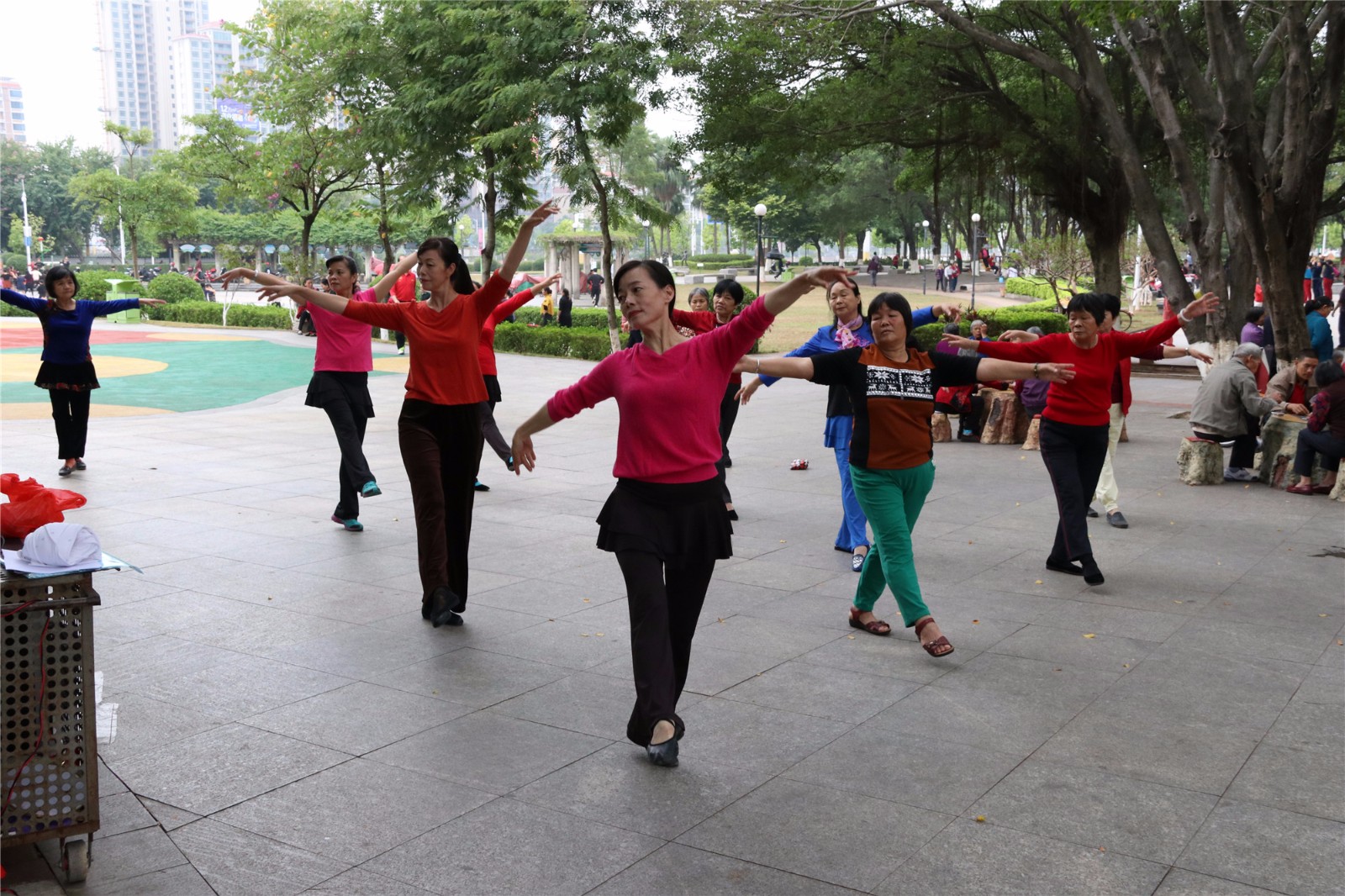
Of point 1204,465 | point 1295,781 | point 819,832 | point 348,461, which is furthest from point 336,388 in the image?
point 1204,465

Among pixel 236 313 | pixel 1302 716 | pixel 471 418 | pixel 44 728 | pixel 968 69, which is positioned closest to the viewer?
pixel 44 728

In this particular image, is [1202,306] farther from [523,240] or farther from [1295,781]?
[523,240]

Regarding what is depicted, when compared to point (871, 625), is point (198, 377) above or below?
above

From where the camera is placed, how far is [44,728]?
3.23m

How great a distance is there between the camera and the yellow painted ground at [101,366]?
20094mm

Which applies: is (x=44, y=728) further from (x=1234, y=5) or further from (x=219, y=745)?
(x=1234, y=5)

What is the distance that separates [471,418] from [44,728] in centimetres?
301

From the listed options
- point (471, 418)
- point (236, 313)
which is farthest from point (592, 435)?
point (236, 313)

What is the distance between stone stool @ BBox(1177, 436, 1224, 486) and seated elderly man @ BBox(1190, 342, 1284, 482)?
0.57ft

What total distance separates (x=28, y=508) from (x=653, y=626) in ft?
6.39

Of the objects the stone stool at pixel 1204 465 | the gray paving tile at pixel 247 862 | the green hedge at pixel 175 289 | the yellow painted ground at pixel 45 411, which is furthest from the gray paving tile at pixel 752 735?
the green hedge at pixel 175 289

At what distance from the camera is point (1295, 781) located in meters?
4.14

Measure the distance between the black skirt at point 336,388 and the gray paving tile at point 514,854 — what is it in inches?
194

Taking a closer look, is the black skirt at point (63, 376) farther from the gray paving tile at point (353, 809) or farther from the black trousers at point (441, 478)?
the gray paving tile at point (353, 809)
